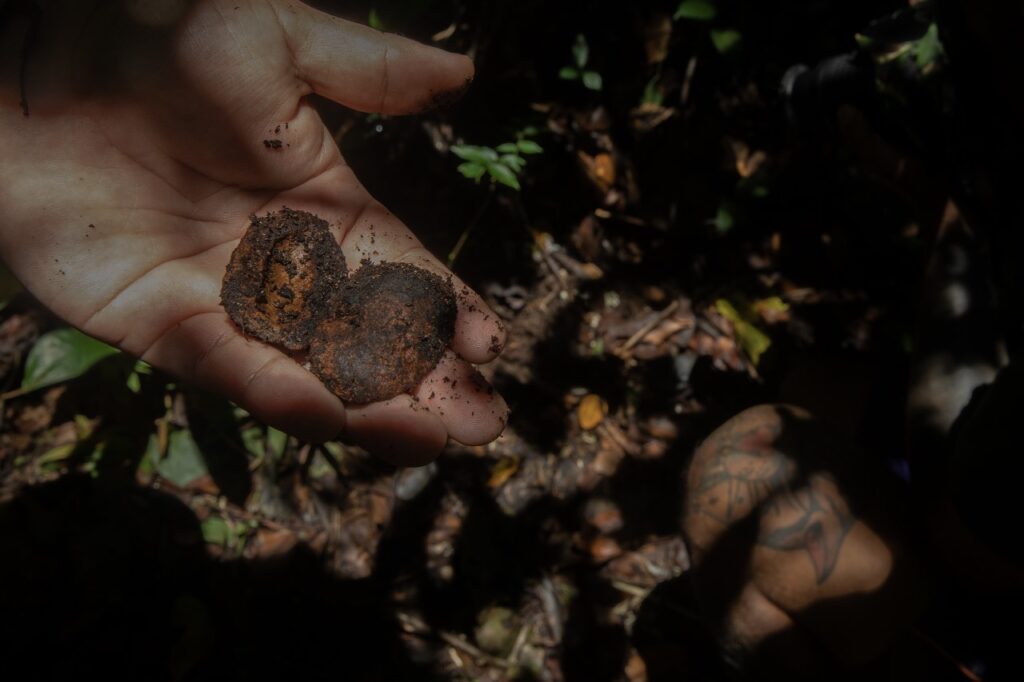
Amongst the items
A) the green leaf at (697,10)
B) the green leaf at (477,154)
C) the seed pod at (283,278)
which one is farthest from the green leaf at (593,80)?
the seed pod at (283,278)

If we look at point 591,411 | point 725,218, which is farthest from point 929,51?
point 591,411

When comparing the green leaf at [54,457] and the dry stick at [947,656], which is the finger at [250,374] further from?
the dry stick at [947,656]

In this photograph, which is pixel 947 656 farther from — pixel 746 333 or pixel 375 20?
pixel 375 20

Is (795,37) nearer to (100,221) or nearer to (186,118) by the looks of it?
(186,118)

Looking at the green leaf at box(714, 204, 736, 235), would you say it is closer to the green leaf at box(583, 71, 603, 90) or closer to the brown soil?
the green leaf at box(583, 71, 603, 90)

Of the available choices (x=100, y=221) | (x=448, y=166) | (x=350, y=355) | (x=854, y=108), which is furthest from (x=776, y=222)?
(x=100, y=221)
